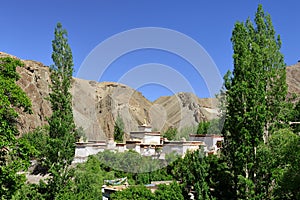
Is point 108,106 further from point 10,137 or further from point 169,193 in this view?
point 10,137

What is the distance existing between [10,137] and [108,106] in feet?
181

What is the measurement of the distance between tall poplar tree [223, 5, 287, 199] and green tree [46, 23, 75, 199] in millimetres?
5965

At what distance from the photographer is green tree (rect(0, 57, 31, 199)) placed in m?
6.06

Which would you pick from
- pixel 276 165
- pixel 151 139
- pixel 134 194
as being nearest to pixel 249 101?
pixel 276 165

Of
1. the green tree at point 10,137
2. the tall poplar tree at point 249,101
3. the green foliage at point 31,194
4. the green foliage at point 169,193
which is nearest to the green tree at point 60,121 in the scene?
the green foliage at point 31,194

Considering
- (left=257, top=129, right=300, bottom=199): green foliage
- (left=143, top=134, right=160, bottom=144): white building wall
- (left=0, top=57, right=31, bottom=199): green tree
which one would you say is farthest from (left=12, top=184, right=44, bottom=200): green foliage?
(left=143, top=134, right=160, bottom=144): white building wall

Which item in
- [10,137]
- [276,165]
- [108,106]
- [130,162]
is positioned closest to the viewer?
[10,137]

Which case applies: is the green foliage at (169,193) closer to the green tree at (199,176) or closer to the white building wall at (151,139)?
the green tree at (199,176)

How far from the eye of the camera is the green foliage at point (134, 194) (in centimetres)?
1128

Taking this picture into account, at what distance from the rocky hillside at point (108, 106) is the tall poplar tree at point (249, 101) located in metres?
37.4

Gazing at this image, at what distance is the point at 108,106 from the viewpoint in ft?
200

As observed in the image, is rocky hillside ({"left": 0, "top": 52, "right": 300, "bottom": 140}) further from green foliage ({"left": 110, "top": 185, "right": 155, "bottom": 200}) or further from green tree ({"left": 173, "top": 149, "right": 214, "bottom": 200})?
green tree ({"left": 173, "top": 149, "right": 214, "bottom": 200})

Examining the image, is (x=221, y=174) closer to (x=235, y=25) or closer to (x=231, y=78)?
(x=231, y=78)

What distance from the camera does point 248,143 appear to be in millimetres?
9383
